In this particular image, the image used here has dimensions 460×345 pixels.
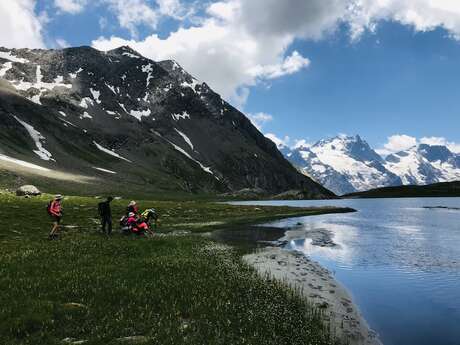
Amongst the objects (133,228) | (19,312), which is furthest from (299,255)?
(19,312)

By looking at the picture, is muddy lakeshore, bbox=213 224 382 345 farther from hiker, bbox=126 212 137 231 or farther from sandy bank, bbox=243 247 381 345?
hiker, bbox=126 212 137 231

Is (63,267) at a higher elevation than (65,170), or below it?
below

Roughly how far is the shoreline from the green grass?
1.07m

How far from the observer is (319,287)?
25.1 m

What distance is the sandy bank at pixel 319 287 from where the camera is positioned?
679 inches

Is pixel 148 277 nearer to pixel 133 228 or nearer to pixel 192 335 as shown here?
pixel 192 335

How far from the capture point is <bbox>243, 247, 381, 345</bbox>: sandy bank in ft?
56.6

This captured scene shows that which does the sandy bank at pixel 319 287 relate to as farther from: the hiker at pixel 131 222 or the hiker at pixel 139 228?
the hiker at pixel 131 222

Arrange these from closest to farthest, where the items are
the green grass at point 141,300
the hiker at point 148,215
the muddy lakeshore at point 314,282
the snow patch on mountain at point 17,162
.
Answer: the green grass at point 141,300 → the muddy lakeshore at point 314,282 → the hiker at point 148,215 → the snow patch on mountain at point 17,162

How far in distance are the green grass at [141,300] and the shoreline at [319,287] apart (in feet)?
3.51

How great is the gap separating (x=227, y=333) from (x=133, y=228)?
27165 millimetres

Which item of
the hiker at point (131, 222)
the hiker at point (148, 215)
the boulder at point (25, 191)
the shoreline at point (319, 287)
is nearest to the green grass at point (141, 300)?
the shoreline at point (319, 287)

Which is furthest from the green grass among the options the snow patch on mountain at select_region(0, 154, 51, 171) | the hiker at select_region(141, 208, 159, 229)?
the snow patch on mountain at select_region(0, 154, 51, 171)

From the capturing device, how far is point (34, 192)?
82.4 m
